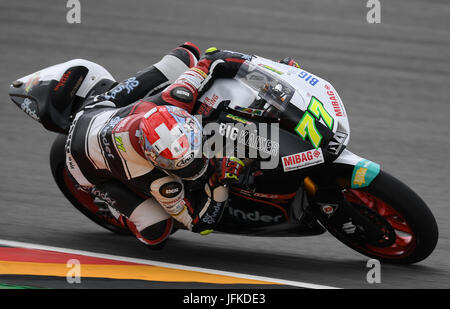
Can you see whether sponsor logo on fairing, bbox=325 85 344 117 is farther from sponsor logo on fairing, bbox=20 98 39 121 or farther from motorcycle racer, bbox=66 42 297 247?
sponsor logo on fairing, bbox=20 98 39 121

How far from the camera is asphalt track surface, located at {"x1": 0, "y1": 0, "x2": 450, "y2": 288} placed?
538 centimetres

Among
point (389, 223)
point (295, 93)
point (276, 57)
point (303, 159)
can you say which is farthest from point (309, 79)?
point (276, 57)

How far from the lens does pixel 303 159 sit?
Answer: 4504 millimetres

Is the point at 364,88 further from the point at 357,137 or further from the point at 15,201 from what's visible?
the point at 15,201

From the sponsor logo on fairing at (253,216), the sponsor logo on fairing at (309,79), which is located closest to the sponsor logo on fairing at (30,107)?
the sponsor logo on fairing at (253,216)

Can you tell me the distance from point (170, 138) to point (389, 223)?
5.00ft

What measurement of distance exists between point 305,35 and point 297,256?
5955 millimetres

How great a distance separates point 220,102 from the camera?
15.5ft

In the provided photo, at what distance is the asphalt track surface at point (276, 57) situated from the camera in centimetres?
538

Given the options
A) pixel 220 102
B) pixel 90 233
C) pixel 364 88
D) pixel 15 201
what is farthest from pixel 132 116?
pixel 364 88

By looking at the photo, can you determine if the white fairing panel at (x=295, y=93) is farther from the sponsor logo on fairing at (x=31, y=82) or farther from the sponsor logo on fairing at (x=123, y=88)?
the sponsor logo on fairing at (x=31, y=82)

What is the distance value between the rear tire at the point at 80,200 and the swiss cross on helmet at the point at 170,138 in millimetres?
1359

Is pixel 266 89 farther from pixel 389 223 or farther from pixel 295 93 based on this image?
pixel 389 223

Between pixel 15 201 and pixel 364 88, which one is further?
pixel 364 88
